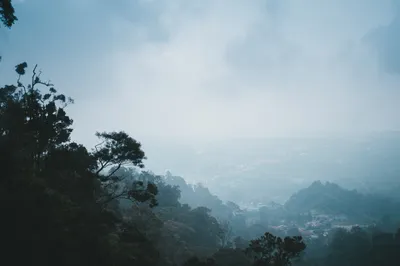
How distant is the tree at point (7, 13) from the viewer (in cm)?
998

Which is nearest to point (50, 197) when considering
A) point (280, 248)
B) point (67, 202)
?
point (67, 202)

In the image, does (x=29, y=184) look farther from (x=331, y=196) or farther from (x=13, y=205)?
(x=331, y=196)

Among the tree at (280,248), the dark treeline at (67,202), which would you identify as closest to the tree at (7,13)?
the dark treeline at (67,202)

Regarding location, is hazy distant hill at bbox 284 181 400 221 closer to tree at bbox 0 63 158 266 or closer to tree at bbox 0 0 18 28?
tree at bbox 0 63 158 266

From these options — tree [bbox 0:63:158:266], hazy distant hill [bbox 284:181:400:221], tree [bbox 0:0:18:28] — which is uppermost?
tree [bbox 0:0:18:28]

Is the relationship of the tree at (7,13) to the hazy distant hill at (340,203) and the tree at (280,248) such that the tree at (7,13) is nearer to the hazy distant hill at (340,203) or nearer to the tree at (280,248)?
the tree at (280,248)

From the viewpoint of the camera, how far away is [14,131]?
1711cm

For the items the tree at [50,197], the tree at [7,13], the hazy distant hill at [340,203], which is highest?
the tree at [7,13]

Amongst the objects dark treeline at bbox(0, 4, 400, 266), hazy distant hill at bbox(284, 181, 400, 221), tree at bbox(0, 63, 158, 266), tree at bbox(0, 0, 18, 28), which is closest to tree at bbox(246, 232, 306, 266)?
dark treeline at bbox(0, 4, 400, 266)

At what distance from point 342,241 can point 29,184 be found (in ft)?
251

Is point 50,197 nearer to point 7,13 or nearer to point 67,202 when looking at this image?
point 67,202

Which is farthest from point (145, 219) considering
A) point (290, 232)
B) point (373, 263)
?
point (290, 232)

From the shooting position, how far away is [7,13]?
10.1 meters

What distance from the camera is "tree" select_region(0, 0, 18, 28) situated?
998 centimetres
